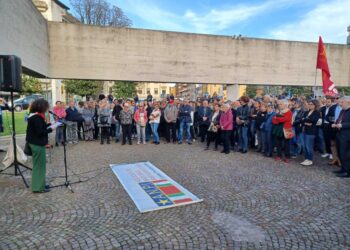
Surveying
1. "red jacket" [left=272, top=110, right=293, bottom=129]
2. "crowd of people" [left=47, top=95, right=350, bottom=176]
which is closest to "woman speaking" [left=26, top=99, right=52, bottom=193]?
"crowd of people" [left=47, top=95, right=350, bottom=176]

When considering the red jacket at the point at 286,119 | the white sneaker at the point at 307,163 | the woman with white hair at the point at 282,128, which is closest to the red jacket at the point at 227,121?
the woman with white hair at the point at 282,128

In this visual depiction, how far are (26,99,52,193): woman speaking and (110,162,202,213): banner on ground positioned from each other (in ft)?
5.53

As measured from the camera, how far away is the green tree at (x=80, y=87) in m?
30.3

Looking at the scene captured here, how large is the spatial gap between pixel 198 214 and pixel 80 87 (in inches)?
1161

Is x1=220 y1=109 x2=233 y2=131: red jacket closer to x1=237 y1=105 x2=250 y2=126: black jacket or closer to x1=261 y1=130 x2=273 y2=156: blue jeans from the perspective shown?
x1=237 y1=105 x2=250 y2=126: black jacket

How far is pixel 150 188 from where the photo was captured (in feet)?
17.6

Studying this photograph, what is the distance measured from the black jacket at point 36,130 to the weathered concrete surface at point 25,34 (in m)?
4.76

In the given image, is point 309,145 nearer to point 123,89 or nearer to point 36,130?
point 36,130

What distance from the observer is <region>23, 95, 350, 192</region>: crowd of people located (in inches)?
260

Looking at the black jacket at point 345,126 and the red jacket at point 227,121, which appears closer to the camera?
the black jacket at point 345,126

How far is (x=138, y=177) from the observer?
241 inches

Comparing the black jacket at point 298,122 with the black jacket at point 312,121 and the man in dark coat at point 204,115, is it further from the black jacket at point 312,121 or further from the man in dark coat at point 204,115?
the man in dark coat at point 204,115

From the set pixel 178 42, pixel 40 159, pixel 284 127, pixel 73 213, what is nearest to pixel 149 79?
pixel 178 42

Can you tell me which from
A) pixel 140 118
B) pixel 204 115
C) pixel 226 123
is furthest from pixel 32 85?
pixel 226 123
